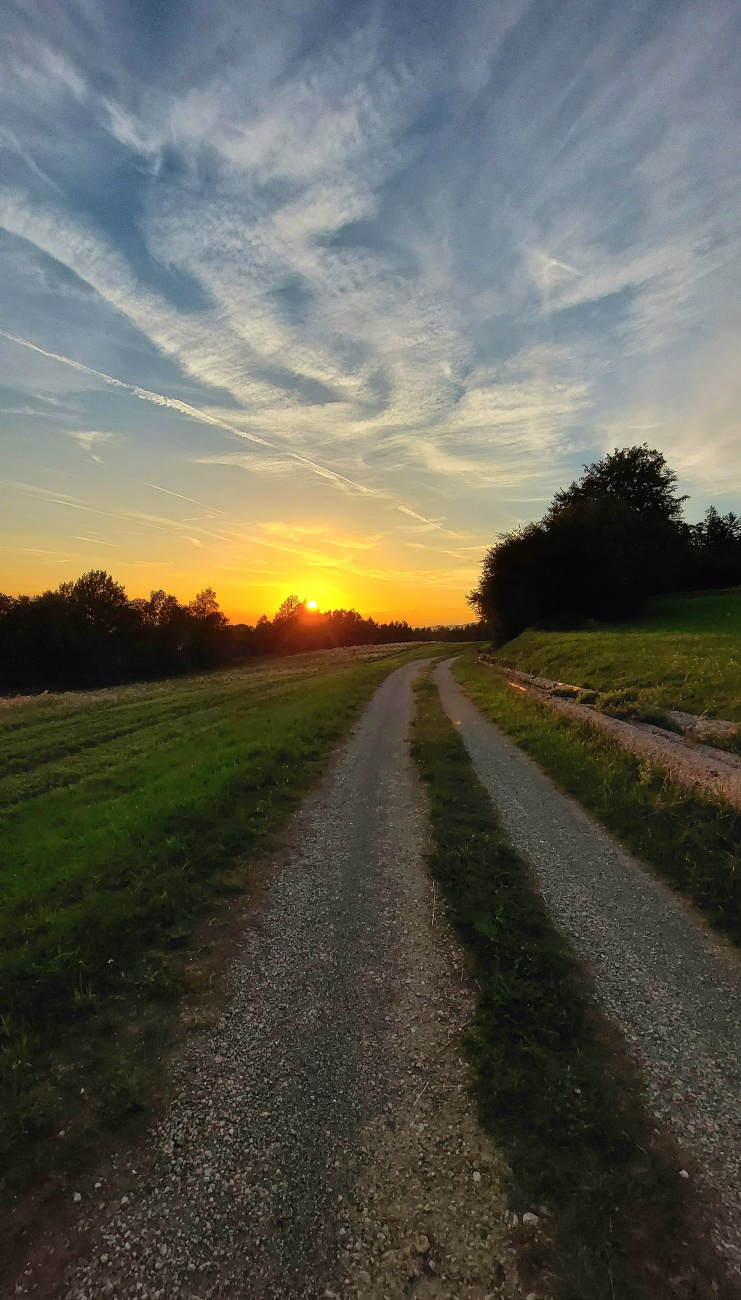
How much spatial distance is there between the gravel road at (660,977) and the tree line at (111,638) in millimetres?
82686

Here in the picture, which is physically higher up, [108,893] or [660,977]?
[108,893]

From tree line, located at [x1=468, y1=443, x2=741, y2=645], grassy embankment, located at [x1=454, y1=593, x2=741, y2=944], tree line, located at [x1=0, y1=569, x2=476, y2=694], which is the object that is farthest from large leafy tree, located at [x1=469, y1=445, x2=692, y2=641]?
tree line, located at [x1=0, y1=569, x2=476, y2=694]

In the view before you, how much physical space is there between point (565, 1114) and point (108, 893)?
700 cm

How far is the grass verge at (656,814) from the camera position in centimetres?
844

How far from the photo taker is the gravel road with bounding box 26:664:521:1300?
3682 millimetres

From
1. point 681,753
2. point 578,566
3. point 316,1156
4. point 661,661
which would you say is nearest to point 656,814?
point 681,753

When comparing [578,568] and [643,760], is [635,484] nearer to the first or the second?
[578,568]

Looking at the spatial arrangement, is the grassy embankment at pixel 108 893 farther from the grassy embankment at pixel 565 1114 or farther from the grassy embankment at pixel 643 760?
the grassy embankment at pixel 643 760

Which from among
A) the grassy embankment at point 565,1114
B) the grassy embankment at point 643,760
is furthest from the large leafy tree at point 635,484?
the grassy embankment at point 565,1114

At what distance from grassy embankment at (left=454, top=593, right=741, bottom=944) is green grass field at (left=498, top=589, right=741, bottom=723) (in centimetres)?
5

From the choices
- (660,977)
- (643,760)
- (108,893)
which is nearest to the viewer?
(660,977)

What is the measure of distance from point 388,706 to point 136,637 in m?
77.4

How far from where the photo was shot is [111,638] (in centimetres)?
8994

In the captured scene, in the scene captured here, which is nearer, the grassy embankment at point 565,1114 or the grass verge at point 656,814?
the grassy embankment at point 565,1114
